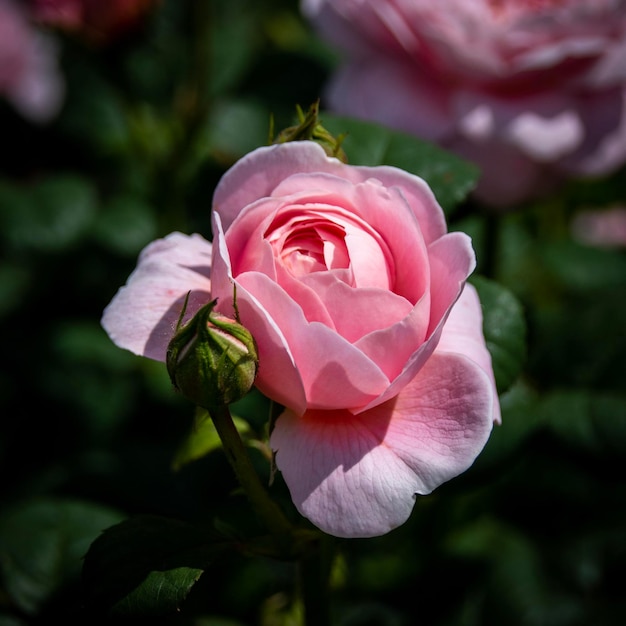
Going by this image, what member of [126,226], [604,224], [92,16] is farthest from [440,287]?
[604,224]

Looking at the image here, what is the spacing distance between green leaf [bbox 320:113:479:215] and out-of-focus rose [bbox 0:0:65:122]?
5.64 feet

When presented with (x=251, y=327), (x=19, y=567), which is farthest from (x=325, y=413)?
(x=19, y=567)

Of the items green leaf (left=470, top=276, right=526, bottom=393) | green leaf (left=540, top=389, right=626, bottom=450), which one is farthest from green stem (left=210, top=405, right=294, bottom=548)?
green leaf (left=540, top=389, right=626, bottom=450)

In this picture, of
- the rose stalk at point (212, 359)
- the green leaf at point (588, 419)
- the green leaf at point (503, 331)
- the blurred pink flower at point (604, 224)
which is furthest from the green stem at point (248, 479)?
the blurred pink flower at point (604, 224)

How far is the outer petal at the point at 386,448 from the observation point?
2.29 feet

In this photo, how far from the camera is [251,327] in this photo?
2.37 feet

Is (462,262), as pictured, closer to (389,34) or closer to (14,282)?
(389,34)

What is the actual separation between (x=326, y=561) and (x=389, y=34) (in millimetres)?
887

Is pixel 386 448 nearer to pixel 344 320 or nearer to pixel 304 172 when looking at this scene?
pixel 344 320

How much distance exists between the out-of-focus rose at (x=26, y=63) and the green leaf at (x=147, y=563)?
2002mm

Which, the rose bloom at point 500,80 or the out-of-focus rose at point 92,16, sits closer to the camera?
the rose bloom at point 500,80

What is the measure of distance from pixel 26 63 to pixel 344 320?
232 cm

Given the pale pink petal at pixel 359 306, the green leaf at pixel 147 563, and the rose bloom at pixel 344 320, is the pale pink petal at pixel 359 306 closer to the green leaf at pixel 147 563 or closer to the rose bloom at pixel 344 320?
the rose bloom at pixel 344 320

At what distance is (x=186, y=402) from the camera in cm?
154
